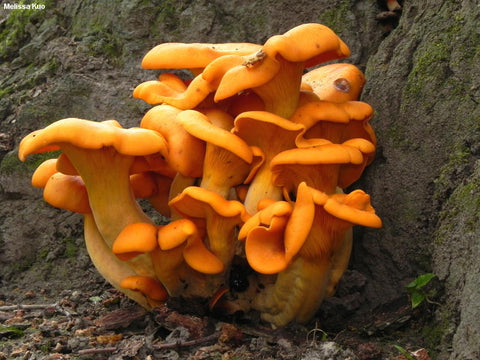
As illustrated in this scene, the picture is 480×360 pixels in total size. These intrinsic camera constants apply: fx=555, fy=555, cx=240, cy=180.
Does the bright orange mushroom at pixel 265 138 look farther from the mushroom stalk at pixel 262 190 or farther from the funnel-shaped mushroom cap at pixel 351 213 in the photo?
the funnel-shaped mushroom cap at pixel 351 213

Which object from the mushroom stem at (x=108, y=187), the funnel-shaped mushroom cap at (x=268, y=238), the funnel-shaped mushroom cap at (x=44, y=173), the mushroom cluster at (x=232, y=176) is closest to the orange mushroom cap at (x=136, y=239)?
the mushroom cluster at (x=232, y=176)

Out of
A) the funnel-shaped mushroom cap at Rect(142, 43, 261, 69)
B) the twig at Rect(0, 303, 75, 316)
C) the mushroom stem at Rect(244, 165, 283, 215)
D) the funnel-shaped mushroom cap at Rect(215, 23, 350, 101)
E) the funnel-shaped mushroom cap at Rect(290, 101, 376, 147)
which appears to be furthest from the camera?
the twig at Rect(0, 303, 75, 316)

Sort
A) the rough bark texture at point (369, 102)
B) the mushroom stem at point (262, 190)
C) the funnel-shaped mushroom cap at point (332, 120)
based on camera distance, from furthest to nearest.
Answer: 1. the mushroom stem at point (262, 190)
2. the funnel-shaped mushroom cap at point (332, 120)
3. the rough bark texture at point (369, 102)

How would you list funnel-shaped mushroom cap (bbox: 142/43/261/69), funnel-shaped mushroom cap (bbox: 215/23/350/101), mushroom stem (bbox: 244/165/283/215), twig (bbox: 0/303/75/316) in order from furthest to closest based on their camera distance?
twig (bbox: 0/303/75/316), funnel-shaped mushroom cap (bbox: 142/43/261/69), mushroom stem (bbox: 244/165/283/215), funnel-shaped mushroom cap (bbox: 215/23/350/101)

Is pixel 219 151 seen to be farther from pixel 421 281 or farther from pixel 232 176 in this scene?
pixel 421 281

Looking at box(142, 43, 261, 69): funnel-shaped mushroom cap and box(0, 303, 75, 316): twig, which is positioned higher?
box(142, 43, 261, 69): funnel-shaped mushroom cap

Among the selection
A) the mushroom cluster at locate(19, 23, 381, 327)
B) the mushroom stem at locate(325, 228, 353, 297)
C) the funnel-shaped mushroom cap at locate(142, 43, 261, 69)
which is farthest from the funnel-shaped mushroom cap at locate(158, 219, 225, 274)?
the funnel-shaped mushroom cap at locate(142, 43, 261, 69)

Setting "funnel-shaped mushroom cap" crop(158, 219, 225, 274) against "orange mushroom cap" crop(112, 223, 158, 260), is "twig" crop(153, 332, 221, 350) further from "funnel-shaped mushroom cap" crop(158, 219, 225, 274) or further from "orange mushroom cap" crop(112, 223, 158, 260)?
"orange mushroom cap" crop(112, 223, 158, 260)
